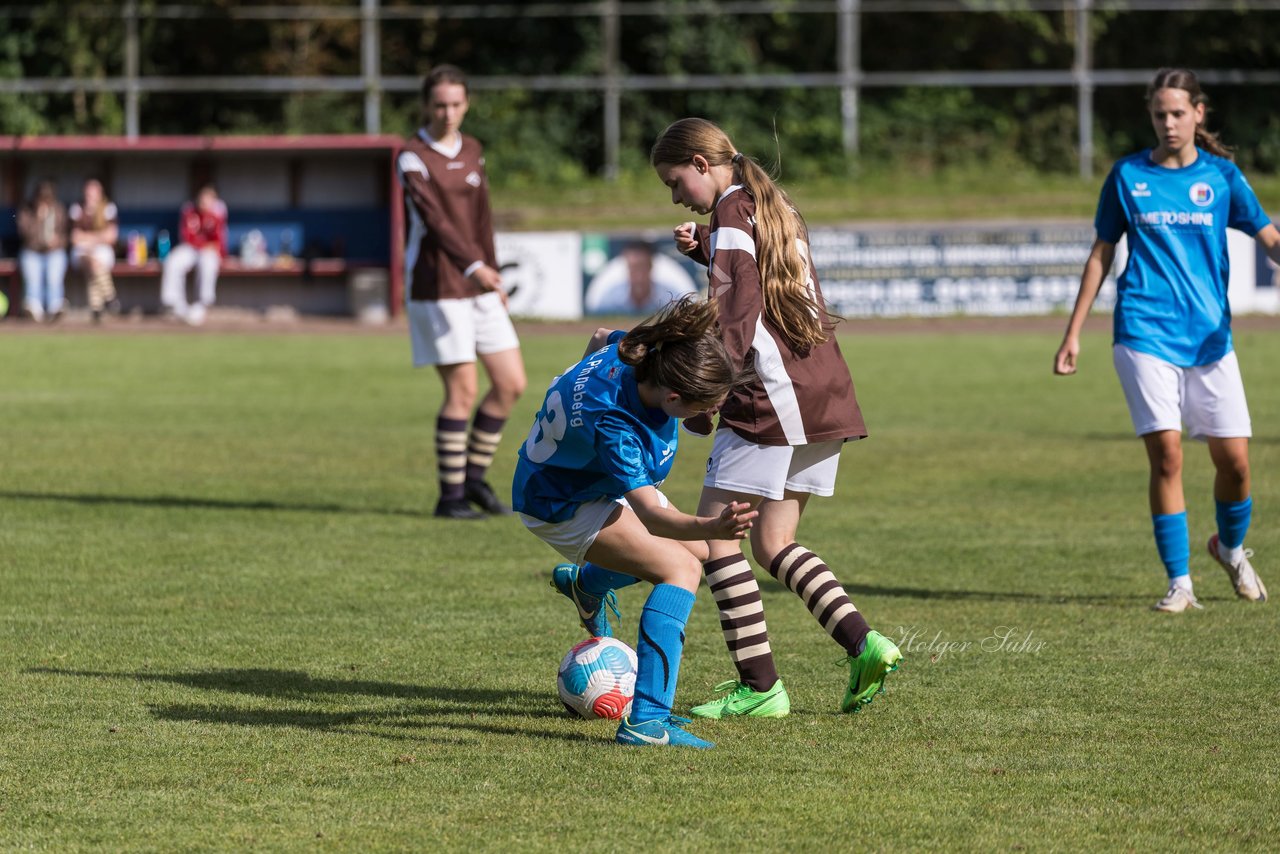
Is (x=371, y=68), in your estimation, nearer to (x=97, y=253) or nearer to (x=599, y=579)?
(x=97, y=253)

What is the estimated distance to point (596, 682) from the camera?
5.13 metres

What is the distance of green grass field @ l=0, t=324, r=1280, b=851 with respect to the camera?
4152 millimetres

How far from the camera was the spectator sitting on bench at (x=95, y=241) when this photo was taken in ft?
86.6

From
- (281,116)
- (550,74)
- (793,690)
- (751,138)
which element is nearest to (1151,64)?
(751,138)

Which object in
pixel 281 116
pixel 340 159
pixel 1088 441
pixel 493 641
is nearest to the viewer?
pixel 493 641

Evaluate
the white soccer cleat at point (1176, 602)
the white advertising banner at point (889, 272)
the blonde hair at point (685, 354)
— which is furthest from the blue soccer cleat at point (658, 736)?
the white advertising banner at point (889, 272)

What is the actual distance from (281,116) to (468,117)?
11.6ft

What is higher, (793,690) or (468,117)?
(468,117)

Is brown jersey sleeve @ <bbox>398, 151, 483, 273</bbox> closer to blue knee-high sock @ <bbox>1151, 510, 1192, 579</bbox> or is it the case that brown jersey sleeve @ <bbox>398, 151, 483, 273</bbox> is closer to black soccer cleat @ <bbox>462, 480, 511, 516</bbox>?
black soccer cleat @ <bbox>462, 480, 511, 516</bbox>

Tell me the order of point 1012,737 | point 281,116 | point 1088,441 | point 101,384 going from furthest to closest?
point 281,116, point 101,384, point 1088,441, point 1012,737

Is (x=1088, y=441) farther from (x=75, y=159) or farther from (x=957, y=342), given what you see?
(x=75, y=159)

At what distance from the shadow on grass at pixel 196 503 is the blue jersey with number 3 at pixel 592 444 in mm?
4430

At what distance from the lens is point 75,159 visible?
1122 inches

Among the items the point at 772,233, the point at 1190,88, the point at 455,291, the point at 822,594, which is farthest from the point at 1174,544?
the point at 455,291
